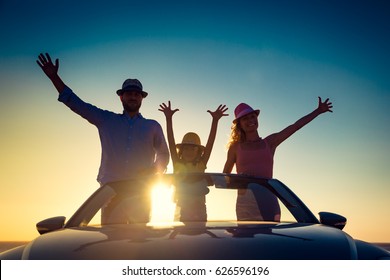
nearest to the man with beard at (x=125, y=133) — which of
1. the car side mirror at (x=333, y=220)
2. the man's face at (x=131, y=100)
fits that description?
the man's face at (x=131, y=100)

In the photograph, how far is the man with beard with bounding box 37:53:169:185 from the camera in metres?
6.32

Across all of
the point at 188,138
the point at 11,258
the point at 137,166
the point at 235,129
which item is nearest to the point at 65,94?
the point at 137,166

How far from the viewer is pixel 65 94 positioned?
647cm

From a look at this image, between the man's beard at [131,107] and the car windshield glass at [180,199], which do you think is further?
the man's beard at [131,107]

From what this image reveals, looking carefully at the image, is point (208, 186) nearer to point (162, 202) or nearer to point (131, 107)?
point (162, 202)

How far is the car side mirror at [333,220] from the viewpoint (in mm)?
3877

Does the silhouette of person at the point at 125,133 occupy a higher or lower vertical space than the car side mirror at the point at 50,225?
higher

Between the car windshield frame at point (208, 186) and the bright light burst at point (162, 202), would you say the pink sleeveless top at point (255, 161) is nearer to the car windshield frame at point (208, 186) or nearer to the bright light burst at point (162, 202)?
the car windshield frame at point (208, 186)

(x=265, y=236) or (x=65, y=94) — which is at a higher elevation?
(x=65, y=94)

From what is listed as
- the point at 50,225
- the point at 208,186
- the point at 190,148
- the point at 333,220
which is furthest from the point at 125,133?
the point at 333,220

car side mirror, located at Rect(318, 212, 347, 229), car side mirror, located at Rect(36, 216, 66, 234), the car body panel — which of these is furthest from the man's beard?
the car body panel
